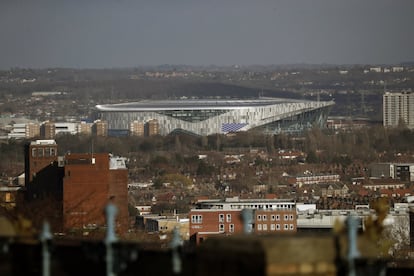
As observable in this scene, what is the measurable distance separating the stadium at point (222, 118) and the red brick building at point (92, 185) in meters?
76.6

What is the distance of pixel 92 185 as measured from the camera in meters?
48.2

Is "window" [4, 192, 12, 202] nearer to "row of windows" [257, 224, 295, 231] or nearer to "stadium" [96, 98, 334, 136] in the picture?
"row of windows" [257, 224, 295, 231]

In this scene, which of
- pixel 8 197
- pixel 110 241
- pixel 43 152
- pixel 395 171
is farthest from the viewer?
pixel 395 171

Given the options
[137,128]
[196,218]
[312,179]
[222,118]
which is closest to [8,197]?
[196,218]

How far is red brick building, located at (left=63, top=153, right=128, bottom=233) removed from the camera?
44094 mm

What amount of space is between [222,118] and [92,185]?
8544cm

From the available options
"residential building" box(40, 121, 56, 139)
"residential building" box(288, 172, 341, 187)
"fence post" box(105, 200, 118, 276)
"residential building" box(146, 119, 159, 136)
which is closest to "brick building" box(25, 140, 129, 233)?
"residential building" box(288, 172, 341, 187)

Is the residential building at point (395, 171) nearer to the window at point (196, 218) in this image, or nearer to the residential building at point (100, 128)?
the residential building at point (100, 128)

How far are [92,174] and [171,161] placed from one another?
48.1 meters

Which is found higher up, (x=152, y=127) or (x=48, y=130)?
(x=48, y=130)

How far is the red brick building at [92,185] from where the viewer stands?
44094 mm

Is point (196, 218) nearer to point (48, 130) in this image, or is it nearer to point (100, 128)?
point (48, 130)

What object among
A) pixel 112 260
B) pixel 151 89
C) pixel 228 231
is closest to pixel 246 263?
pixel 112 260

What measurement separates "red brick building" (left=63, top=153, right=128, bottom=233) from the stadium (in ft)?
251
